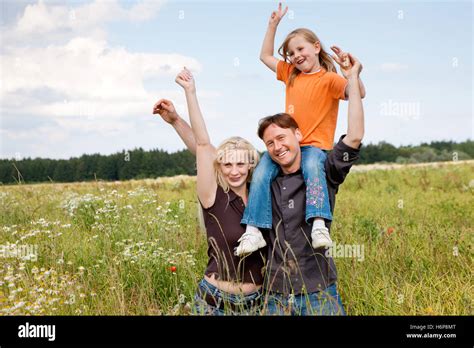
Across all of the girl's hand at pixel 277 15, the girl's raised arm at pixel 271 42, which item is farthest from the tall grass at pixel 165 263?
the girl's hand at pixel 277 15

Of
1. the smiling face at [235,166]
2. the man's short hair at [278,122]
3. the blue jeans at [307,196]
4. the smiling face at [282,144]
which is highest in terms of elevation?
the man's short hair at [278,122]

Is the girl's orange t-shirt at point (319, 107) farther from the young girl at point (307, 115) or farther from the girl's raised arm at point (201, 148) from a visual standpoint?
the girl's raised arm at point (201, 148)

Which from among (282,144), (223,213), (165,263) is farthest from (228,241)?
(165,263)

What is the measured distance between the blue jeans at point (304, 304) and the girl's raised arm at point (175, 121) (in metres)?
1.34

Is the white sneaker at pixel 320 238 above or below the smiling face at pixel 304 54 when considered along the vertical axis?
below

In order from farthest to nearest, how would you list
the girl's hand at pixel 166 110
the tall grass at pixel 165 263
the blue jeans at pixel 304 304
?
the girl's hand at pixel 166 110, the tall grass at pixel 165 263, the blue jeans at pixel 304 304

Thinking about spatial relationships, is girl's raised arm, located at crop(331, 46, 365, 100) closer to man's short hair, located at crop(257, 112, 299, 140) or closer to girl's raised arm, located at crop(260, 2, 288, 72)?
man's short hair, located at crop(257, 112, 299, 140)

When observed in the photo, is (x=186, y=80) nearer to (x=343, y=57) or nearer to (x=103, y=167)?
(x=343, y=57)

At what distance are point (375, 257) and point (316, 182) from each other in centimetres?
162

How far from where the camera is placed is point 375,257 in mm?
4781

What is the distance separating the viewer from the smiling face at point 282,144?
11.9 feet
